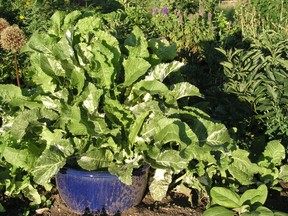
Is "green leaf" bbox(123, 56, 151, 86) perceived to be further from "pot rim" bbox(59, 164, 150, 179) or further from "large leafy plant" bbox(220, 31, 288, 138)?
"large leafy plant" bbox(220, 31, 288, 138)

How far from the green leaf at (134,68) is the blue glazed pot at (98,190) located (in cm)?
61

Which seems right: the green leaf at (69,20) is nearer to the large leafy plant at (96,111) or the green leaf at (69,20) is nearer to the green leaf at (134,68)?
the large leafy plant at (96,111)

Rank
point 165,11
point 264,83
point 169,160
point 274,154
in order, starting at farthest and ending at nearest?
A: point 165,11 < point 264,83 < point 274,154 < point 169,160

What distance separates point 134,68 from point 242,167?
1.07 metres

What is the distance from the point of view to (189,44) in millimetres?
6062

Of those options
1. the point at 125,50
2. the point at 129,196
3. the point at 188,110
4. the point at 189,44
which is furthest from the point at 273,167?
the point at 189,44

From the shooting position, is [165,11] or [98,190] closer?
[98,190]

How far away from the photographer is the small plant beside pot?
328 cm

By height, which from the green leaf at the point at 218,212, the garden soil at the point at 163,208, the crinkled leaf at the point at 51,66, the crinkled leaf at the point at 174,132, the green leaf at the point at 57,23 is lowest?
the garden soil at the point at 163,208

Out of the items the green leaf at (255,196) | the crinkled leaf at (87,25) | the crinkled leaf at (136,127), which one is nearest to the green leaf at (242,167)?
the green leaf at (255,196)

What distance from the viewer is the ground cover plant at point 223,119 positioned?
11.4ft

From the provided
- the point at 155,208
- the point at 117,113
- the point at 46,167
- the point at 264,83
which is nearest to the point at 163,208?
the point at 155,208

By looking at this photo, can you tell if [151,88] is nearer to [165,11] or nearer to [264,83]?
[264,83]

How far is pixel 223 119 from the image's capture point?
4.62 metres
